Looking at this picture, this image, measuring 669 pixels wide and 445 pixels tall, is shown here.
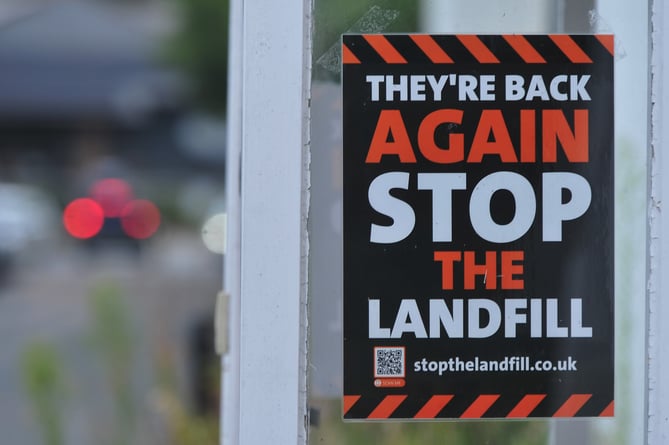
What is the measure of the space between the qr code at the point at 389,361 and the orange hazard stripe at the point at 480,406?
6.1 inches

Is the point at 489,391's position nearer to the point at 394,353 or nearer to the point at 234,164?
the point at 394,353

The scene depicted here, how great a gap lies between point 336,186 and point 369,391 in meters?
0.42

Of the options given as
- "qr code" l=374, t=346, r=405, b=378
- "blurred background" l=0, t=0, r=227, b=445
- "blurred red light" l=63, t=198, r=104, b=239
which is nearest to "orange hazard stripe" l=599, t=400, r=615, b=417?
"qr code" l=374, t=346, r=405, b=378

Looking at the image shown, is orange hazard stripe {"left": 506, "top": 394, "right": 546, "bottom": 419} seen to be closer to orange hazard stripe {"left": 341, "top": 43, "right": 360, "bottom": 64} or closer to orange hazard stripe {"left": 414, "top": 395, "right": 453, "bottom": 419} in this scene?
orange hazard stripe {"left": 414, "top": 395, "right": 453, "bottom": 419}

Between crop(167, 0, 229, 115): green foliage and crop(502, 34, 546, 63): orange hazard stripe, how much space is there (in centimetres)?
1818

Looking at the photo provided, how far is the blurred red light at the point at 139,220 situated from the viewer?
55.2ft

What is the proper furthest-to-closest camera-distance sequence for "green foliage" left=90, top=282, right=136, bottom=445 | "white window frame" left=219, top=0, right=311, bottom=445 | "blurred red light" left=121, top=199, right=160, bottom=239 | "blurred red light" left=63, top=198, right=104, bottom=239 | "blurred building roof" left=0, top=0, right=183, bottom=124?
"blurred building roof" left=0, top=0, right=183, bottom=124, "blurred red light" left=63, top=198, right=104, bottom=239, "blurred red light" left=121, top=199, right=160, bottom=239, "green foliage" left=90, top=282, right=136, bottom=445, "white window frame" left=219, top=0, right=311, bottom=445

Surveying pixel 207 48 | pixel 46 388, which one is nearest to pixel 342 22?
pixel 46 388

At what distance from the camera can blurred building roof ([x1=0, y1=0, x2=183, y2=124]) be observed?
94.6ft

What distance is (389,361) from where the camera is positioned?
1.98 m

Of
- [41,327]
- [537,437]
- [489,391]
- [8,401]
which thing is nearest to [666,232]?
[489,391]

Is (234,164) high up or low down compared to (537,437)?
up

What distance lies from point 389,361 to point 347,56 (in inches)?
24.2

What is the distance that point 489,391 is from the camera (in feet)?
6.53
